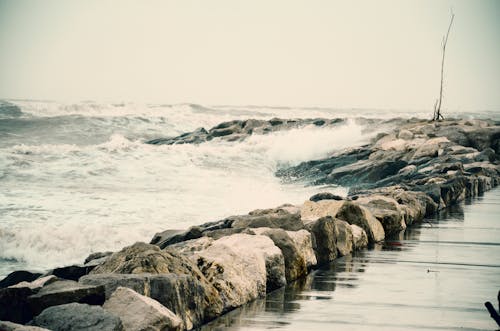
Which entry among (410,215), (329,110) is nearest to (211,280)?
(410,215)

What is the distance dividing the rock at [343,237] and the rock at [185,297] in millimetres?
2815

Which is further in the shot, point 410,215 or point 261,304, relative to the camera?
point 410,215

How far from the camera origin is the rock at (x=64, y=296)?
4.29 meters

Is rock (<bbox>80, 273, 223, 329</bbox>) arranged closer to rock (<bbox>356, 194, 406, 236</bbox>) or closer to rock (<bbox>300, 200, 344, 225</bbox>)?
rock (<bbox>300, 200, 344, 225</bbox>)

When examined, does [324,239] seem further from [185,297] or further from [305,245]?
[185,297]

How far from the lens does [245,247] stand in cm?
607

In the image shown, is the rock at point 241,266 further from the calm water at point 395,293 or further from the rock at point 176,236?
the rock at point 176,236

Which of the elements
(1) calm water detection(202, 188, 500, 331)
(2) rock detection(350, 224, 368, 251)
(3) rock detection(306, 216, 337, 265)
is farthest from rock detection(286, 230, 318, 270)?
(2) rock detection(350, 224, 368, 251)

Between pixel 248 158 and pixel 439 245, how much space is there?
29661 millimetres

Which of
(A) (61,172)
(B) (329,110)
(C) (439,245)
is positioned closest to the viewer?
(C) (439,245)

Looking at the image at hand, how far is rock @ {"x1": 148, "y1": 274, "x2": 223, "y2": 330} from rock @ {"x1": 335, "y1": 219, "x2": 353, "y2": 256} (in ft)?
9.24

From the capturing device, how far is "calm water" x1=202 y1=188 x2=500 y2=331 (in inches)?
195

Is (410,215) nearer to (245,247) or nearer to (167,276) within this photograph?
(245,247)

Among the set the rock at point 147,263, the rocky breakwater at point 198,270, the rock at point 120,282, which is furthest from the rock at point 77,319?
the rock at point 147,263
